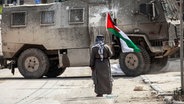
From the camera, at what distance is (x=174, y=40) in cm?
1975

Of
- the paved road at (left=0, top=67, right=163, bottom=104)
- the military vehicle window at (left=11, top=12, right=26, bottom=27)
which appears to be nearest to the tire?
the paved road at (left=0, top=67, right=163, bottom=104)

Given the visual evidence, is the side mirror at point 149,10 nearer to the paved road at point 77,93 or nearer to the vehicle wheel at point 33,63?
the paved road at point 77,93

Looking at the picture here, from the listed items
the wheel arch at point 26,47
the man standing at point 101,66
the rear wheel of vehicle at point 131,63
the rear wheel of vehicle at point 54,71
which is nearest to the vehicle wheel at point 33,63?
the wheel arch at point 26,47

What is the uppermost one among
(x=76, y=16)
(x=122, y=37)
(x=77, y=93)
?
(x=76, y=16)

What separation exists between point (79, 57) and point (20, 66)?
8.64ft

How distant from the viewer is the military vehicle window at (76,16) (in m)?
20.2

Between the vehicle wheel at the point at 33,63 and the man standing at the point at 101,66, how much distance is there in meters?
7.69

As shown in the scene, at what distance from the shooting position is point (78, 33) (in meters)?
20.2

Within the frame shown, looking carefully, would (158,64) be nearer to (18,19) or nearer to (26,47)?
(26,47)

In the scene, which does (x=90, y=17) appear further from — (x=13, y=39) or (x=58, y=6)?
(x=13, y=39)

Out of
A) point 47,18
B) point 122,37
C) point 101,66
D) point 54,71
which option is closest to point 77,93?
point 101,66

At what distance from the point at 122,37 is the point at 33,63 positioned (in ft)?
14.7

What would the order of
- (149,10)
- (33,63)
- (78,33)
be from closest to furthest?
(149,10), (78,33), (33,63)

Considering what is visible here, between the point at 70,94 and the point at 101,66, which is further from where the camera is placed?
the point at 70,94
